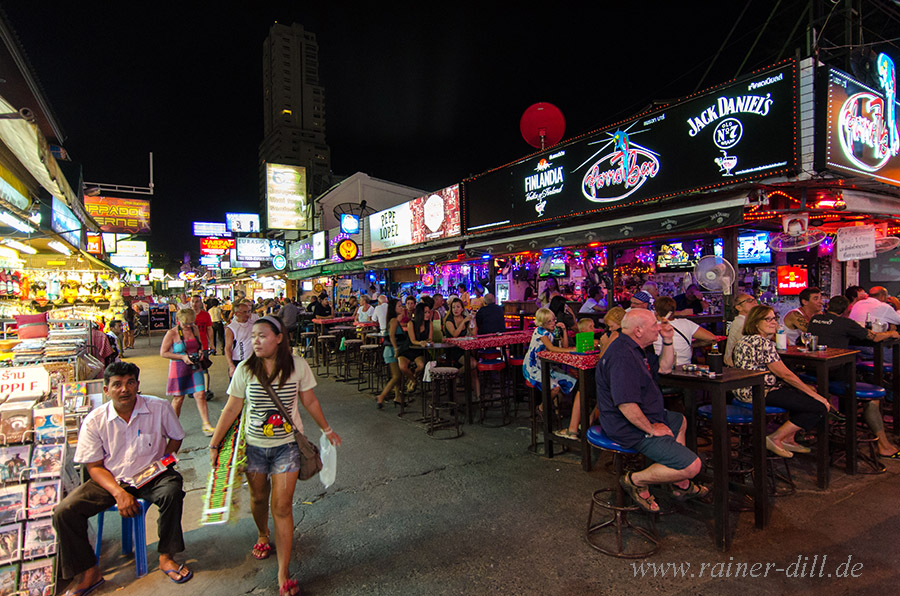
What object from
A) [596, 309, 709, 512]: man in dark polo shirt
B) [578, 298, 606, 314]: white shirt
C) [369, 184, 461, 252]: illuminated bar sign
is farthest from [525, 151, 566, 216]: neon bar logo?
[596, 309, 709, 512]: man in dark polo shirt

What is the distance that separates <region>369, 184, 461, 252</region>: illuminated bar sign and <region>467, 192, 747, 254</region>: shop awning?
335cm

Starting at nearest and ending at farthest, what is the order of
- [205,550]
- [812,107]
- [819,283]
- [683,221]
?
[205,550] → [812,107] → [683,221] → [819,283]

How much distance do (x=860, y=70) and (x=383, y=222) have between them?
14894 millimetres

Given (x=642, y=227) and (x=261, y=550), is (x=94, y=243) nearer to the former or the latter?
(x=261, y=550)

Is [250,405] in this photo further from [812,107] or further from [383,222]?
[383,222]

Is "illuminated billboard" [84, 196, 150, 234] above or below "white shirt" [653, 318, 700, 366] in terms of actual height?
above

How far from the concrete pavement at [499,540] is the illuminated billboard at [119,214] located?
1655cm

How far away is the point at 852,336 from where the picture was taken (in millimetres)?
5641

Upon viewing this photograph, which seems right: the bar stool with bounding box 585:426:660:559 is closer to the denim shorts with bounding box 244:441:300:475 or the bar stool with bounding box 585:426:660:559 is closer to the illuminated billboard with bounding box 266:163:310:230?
the denim shorts with bounding box 244:441:300:475


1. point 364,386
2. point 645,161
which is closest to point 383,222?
point 364,386

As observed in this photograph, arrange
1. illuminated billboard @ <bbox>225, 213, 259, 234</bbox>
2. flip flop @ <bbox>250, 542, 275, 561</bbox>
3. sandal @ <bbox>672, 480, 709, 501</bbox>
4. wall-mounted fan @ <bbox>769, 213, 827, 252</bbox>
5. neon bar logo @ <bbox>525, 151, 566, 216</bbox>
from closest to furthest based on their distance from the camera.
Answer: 1. flip flop @ <bbox>250, 542, 275, 561</bbox>
2. sandal @ <bbox>672, 480, 709, 501</bbox>
3. wall-mounted fan @ <bbox>769, 213, 827, 252</bbox>
4. neon bar logo @ <bbox>525, 151, 566, 216</bbox>
5. illuminated billboard @ <bbox>225, 213, 259, 234</bbox>

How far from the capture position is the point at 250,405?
10.5ft

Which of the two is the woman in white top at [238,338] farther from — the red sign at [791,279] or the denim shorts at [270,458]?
the red sign at [791,279]

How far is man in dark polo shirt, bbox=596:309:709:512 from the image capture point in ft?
11.3
